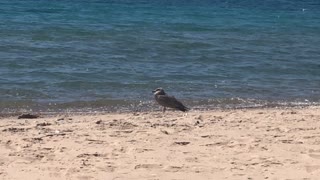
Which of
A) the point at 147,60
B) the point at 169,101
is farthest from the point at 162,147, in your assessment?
the point at 147,60

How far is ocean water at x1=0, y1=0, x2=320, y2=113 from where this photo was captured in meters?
11.9

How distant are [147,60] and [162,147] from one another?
825cm

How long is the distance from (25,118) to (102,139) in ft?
7.20

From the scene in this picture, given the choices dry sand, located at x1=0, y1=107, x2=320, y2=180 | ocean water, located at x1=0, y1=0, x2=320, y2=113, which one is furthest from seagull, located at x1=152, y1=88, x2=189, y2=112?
ocean water, located at x1=0, y1=0, x2=320, y2=113

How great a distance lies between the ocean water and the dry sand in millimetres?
1979

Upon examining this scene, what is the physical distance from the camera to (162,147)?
7.62m

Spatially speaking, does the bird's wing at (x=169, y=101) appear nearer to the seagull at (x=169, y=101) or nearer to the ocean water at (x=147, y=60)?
the seagull at (x=169, y=101)

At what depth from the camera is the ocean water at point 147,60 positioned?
11.9 metres

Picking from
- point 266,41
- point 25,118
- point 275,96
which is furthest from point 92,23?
→ point 25,118

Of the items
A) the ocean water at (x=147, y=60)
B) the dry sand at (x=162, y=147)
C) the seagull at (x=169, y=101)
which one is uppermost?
the dry sand at (x=162, y=147)

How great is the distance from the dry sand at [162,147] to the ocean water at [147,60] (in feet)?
6.49

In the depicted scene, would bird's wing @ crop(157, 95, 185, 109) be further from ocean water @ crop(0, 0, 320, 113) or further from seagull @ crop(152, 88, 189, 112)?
ocean water @ crop(0, 0, 320, 113)

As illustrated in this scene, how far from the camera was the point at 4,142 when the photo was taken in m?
7.75

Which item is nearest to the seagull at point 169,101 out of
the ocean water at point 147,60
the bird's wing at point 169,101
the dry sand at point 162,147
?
the bird's wing at point 169,101
